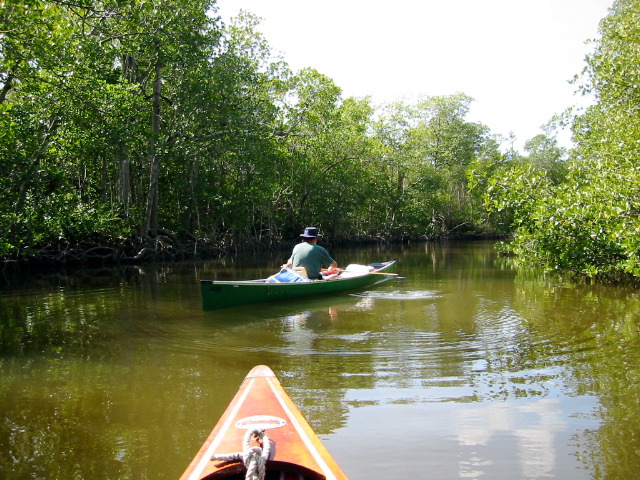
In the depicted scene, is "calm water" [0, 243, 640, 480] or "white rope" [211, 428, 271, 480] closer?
"white rope" [211, 428, 271, 480]

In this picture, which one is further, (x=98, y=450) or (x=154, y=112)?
(x=154, y=112)

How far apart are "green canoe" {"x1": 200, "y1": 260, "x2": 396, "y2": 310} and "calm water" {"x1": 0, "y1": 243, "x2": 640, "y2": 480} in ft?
0.62

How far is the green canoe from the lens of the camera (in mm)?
8281

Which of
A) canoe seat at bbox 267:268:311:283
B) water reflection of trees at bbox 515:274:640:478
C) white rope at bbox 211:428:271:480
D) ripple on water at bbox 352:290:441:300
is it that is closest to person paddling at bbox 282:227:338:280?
canoe seat at bbox 267:268:311:283

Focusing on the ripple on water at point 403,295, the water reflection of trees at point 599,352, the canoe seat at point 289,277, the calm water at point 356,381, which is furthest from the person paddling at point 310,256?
the water reflection of trees at point 599,352

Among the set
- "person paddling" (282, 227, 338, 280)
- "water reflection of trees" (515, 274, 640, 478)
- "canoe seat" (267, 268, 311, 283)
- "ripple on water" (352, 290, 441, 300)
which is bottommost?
"water reflection of trees" (515, 274, 640, 478)

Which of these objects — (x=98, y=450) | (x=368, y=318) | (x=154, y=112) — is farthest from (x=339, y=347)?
(x=154, y=112)

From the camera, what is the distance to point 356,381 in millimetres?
4984

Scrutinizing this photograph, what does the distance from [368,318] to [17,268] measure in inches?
512

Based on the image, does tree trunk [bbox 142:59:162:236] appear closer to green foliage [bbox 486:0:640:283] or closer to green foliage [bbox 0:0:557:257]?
green foliage [bbox 0:0:557:257]

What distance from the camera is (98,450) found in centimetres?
356

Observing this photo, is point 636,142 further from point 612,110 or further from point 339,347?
point 339,347

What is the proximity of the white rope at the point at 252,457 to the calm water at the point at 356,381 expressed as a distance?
0.86 m

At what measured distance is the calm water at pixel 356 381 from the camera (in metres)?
3.42
